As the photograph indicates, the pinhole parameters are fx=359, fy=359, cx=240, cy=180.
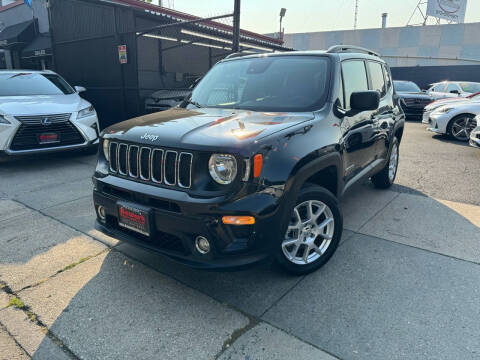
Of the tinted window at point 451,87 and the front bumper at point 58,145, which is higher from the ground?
the tinted window at point 451,87

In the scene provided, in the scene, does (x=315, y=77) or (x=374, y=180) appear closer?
(x=315, y=77)

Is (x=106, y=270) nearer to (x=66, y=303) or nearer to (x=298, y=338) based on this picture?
(x=66, y=303)

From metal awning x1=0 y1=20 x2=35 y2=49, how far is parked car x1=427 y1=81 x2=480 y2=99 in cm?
1575

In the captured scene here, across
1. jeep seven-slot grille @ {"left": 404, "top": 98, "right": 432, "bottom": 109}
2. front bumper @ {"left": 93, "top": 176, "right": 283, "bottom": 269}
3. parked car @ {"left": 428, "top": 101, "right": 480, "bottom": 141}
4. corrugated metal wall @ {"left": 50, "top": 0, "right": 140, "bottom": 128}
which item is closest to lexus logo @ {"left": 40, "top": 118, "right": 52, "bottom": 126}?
corrugated metal wall @ {"left": 50, "top": 0, "right": 140, "bottom": 128}

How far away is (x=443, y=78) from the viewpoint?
2147 cm

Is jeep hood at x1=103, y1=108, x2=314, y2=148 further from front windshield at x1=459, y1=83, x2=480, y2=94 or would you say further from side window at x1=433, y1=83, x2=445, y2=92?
side window at x1=433, y1=83, x2=445, y2=92

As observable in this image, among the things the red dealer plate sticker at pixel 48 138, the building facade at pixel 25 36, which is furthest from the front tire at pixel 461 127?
the building facade at pixel 25 36

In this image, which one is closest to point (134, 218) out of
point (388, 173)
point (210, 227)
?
point (210, 227)

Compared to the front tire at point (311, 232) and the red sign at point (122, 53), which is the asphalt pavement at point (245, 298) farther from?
the red sign at point (122, 53)

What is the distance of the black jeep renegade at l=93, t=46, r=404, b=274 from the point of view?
92.4 inches

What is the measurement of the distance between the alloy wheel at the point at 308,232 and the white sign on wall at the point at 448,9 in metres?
41.3

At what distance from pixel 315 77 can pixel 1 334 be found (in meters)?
3.20

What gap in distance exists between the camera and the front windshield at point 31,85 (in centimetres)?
705

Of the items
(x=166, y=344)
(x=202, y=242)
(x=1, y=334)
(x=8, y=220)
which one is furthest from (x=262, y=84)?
(x=8, y=220)
